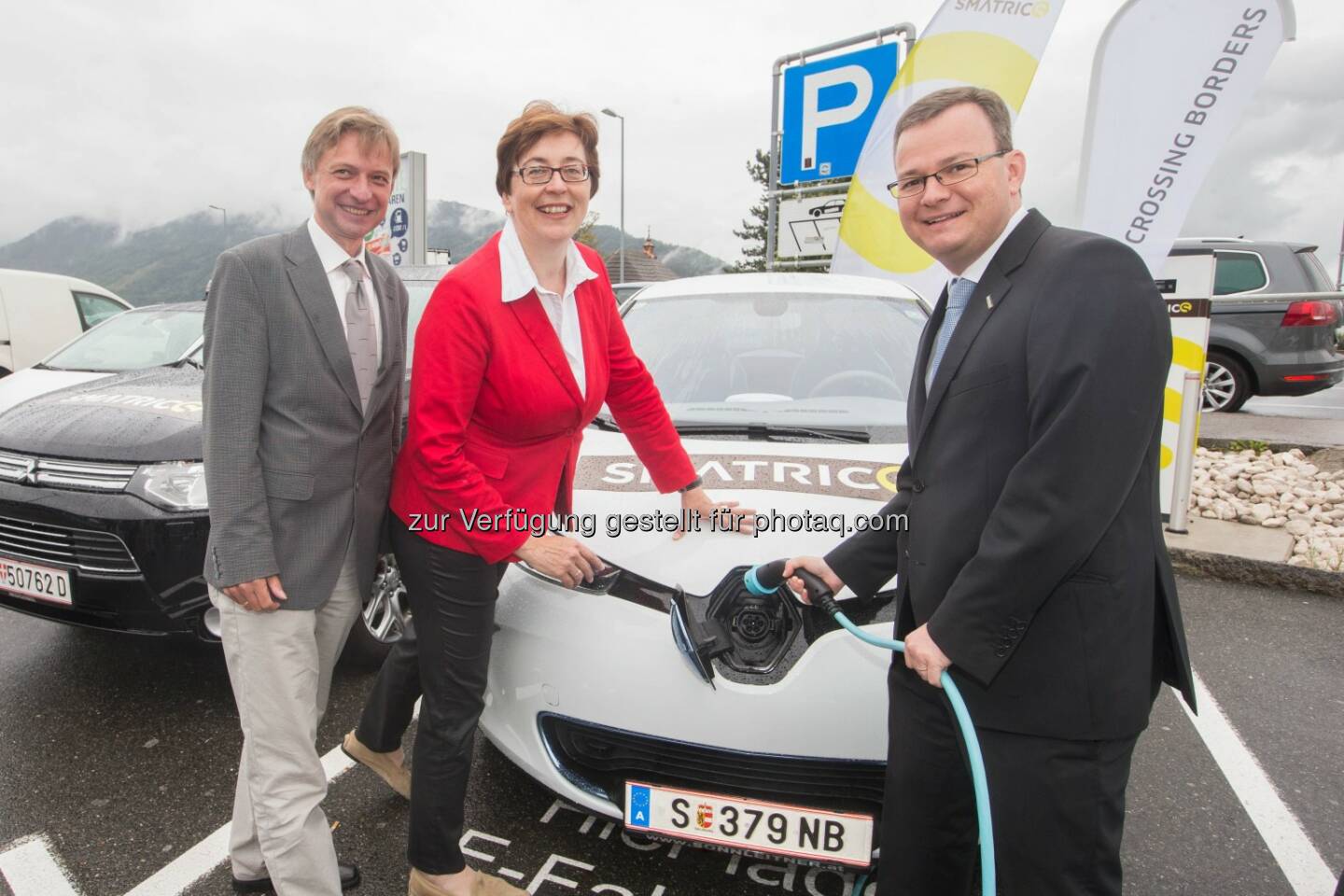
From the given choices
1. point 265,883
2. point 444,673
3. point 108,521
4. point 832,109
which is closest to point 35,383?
point 108,521

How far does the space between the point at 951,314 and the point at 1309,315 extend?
828cm

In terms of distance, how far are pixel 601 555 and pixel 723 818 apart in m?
0.64

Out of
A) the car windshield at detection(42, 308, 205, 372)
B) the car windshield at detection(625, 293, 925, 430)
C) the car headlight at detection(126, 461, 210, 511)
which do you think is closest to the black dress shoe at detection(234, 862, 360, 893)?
the car headlight at detection(126, 461, 210, 511)

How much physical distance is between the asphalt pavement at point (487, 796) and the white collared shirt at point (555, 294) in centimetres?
86

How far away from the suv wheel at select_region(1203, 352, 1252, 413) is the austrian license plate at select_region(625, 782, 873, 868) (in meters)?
8.27

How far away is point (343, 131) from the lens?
68.1 inches

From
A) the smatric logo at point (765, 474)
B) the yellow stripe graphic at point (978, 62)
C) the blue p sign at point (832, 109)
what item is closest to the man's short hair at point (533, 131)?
the smatric logo at point (765, 474)

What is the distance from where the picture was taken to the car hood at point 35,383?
4.64 meters

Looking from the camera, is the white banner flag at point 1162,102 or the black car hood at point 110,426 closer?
the black car hood at point 110,426

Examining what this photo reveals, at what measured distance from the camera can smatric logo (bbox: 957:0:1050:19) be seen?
582 cm

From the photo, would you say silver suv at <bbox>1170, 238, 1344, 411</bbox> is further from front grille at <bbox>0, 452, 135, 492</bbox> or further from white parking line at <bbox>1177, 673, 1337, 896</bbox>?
front grille at <bbox>0, 452, 135, 492</bbox>

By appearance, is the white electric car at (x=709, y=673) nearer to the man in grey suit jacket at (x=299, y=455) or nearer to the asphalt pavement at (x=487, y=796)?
the asphalt pavement at (x=487, y=796)

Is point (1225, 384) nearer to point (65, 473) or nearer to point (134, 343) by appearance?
point (65, 473)

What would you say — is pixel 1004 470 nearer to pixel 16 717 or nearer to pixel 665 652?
pixel 665 652
